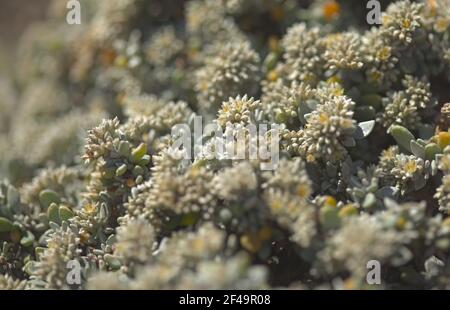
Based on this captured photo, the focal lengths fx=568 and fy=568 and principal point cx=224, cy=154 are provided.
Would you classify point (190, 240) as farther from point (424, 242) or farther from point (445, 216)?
point (445, 216)

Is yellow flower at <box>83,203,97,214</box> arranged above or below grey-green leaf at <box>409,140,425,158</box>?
below

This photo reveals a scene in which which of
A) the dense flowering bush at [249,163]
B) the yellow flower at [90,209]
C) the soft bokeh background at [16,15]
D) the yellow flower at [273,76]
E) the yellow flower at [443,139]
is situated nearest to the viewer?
the dense flowering bush at [249,163]

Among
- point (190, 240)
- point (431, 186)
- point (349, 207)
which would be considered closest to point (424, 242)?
point (349, 207)

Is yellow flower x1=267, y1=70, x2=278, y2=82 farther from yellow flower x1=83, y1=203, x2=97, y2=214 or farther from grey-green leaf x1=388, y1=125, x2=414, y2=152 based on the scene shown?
yellow flower x1=83, y1=203, x2=97, y2=214

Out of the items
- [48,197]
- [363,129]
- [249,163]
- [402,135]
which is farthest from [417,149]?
[48,197]

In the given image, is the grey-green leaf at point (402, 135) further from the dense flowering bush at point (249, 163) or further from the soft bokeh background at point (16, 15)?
the soft bokeh background at point (16, 15)

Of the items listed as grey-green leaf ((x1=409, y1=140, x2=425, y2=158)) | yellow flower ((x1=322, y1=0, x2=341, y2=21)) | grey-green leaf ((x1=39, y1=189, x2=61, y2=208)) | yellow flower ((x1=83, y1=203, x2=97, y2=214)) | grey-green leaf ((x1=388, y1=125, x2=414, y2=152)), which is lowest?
yellow flower ((x1=83, y1=203, x2=97, y2=214))

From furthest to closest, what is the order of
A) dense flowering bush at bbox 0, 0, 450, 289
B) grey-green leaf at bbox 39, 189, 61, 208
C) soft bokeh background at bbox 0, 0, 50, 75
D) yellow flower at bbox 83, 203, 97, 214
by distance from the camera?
soft bokeh background at bbox 0, 0, 50, 75, grey-green leaf at bbox 39, 189, 61, 208, yellow flower at bbox 83, 203, 97, 214, dense flowering bush at bbox 0, 0, 450, 289

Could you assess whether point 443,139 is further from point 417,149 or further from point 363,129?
point 363,129

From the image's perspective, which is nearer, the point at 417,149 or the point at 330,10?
the point at 417,149

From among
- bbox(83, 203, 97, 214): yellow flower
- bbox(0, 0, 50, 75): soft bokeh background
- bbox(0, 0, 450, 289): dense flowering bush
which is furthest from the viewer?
bbox(0, 0, 50, 75): soft bokeh background

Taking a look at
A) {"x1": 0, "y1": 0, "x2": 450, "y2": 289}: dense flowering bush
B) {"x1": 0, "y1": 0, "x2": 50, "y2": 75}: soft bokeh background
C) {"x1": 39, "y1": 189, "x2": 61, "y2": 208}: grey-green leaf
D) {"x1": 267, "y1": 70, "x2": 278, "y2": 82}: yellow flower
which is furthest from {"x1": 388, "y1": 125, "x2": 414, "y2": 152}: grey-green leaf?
{"x1": 0, "y1": 0, "x2": 50, "y2": 75}: soft bokeh background

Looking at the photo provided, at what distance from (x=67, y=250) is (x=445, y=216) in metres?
1.32

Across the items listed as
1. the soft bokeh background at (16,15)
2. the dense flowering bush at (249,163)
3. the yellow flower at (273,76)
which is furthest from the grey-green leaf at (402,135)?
the soft bokeh background at (16,15)
